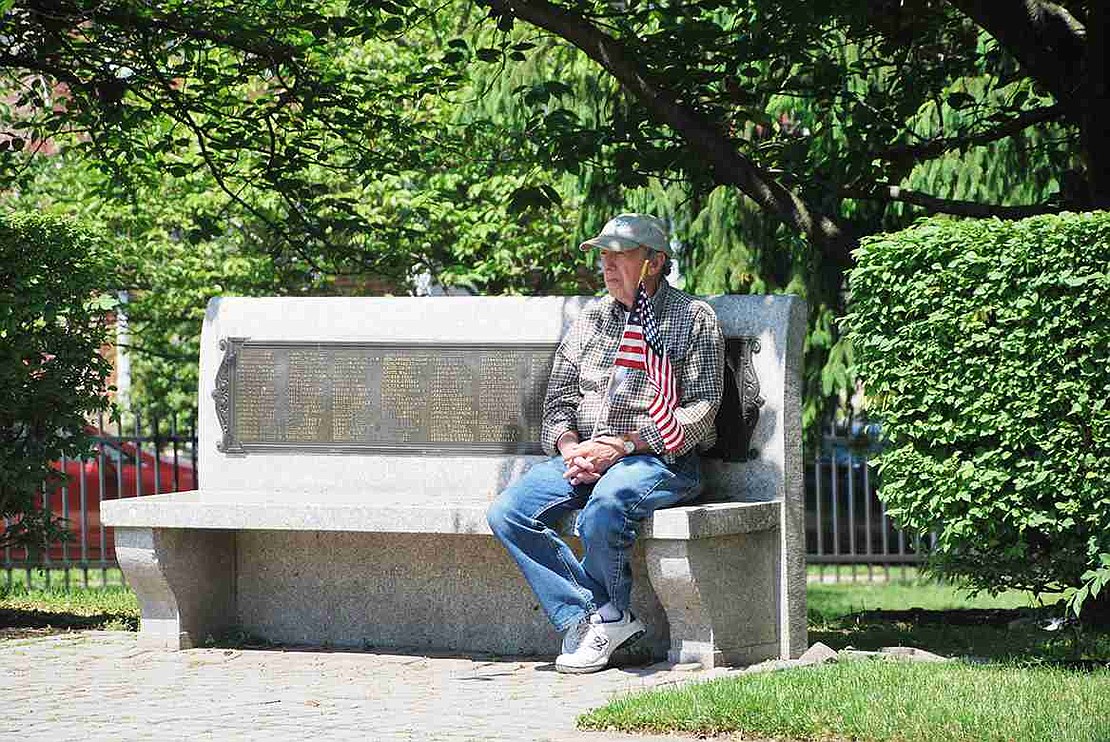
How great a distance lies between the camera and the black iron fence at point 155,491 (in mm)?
14117

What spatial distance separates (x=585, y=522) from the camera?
23.9 feet

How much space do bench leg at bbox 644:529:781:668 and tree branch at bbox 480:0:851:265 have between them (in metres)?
2.18

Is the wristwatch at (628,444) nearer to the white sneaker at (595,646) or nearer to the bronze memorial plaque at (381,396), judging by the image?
the white sneaker at (595,646)

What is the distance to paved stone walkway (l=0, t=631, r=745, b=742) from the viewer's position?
19.7ft

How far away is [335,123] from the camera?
38.9ft

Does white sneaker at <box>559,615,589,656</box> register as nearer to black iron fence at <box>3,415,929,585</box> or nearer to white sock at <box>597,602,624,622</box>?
white sock at <box>597,602,624,622</box>

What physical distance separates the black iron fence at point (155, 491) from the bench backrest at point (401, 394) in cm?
438

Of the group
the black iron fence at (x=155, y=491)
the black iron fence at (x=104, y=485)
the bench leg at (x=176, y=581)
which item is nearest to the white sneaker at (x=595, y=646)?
the bench leg at (x=176, y=581)

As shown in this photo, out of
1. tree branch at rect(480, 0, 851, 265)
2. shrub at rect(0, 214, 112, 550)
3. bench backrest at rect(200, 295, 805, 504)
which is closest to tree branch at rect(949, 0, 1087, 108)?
tree branch at rect(480, 0, 851, 265)

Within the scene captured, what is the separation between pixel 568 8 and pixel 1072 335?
398 centimetres

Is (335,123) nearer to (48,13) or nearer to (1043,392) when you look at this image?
(48,13)

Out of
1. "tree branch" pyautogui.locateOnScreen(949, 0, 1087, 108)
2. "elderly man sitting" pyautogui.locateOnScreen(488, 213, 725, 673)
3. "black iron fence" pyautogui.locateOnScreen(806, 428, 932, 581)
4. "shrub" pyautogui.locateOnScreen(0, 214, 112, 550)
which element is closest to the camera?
"elderly man sitting" pyautogui.locateOnScreen(488, 213, 725, 673)

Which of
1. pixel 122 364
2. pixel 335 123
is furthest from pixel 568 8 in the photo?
pixel 122 364

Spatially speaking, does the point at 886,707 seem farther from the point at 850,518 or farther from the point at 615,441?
the point at 850,518
